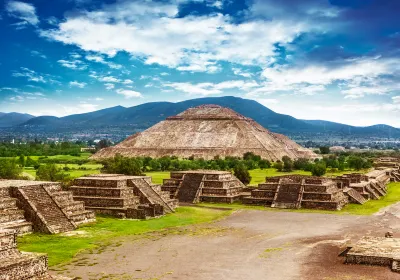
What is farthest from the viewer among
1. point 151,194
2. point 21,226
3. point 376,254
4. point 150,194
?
point 151,194

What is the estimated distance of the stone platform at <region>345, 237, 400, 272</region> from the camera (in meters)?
23.5

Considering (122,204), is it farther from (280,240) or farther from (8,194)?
(280,240)

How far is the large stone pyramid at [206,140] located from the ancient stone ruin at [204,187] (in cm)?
7321

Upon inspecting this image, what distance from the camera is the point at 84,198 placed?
40625 millimetres

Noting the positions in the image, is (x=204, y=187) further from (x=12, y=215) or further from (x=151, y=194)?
(x=12, y=215)

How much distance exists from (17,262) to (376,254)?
16.6 m

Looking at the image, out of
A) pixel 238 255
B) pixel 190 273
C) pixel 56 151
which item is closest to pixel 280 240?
pixel 238 255

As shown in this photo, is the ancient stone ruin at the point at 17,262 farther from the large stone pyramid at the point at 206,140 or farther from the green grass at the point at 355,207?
the large stone pyramid at the point at 206,140

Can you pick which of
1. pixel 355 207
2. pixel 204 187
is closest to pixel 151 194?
pixel 204 187

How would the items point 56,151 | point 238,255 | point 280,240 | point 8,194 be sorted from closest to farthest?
point 238,255, point 280,240, point 8,194, point 56,151

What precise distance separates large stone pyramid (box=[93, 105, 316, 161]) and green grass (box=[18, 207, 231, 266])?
286 feet

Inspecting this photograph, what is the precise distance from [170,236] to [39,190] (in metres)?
10.0

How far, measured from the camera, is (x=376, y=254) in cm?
2425

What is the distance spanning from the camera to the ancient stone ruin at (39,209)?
1218 inches
